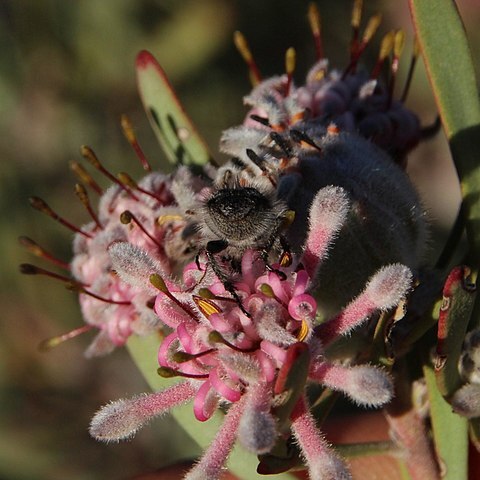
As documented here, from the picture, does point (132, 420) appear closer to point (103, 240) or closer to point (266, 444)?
point (266, 444)

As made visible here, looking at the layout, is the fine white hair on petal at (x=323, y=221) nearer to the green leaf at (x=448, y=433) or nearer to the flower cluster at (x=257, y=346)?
the flower cluster at (x=257, y=346)

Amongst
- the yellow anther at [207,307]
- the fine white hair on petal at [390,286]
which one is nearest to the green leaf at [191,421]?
the yellow anther at [207,307]

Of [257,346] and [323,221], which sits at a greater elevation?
[323,221]

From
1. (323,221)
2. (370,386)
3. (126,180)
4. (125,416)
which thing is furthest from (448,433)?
(126,180)

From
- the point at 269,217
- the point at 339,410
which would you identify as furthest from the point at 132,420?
the point at 339,410

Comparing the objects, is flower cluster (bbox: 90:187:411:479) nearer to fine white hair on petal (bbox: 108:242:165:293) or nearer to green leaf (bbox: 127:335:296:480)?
fine white hair on petal (bbox: 108:242:165:293)

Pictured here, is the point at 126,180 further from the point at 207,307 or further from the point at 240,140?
the point at 207,307
